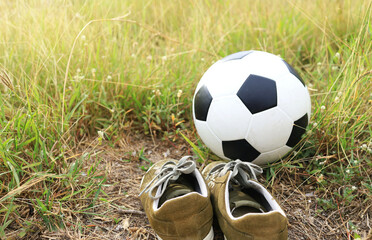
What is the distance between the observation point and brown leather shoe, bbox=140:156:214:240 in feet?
6.12

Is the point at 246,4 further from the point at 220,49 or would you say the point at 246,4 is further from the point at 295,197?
the point at 295,197

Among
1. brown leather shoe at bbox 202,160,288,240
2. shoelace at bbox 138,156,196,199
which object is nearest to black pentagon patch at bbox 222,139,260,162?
brown leather shoe at bbox 202,160,288,240

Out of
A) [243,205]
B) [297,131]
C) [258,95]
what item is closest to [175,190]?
[243,205]

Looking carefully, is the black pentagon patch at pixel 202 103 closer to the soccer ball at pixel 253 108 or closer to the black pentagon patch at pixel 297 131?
the soccer ball at pixel 253 108

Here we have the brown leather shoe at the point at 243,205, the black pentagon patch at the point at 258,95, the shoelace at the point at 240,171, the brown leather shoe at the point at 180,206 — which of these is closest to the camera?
the brown leather shoe at the point at 243,205

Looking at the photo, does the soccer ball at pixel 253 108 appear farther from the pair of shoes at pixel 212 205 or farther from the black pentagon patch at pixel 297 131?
the pair of shoes at pixel 212 205

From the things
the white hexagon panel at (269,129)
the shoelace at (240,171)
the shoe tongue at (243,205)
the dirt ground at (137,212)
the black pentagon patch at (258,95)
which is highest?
the black pentagon patch at (258,95)

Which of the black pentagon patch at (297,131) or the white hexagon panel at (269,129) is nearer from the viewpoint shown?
the white hexagon panel at (269,129)

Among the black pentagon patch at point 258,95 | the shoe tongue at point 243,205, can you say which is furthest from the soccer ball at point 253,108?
the shoe tongue at point 243,205

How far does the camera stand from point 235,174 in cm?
206

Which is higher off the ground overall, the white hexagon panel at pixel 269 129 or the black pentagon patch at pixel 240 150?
the white hexagon panel at pixel 269 129

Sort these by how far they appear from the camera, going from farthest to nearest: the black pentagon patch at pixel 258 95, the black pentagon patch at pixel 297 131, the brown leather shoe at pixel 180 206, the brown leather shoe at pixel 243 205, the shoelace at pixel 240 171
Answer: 1. the black pentagon patch at pixel 297 131
2. the black pentagon patch at pixel 258 95
3. the shoelace at pixel 240 171
4. the brown leather shoe at pixel 180 206
5. the brown leather shoe at pixel 243 205

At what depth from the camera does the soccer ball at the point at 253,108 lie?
7.47 ft

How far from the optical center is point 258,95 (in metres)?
2.27
